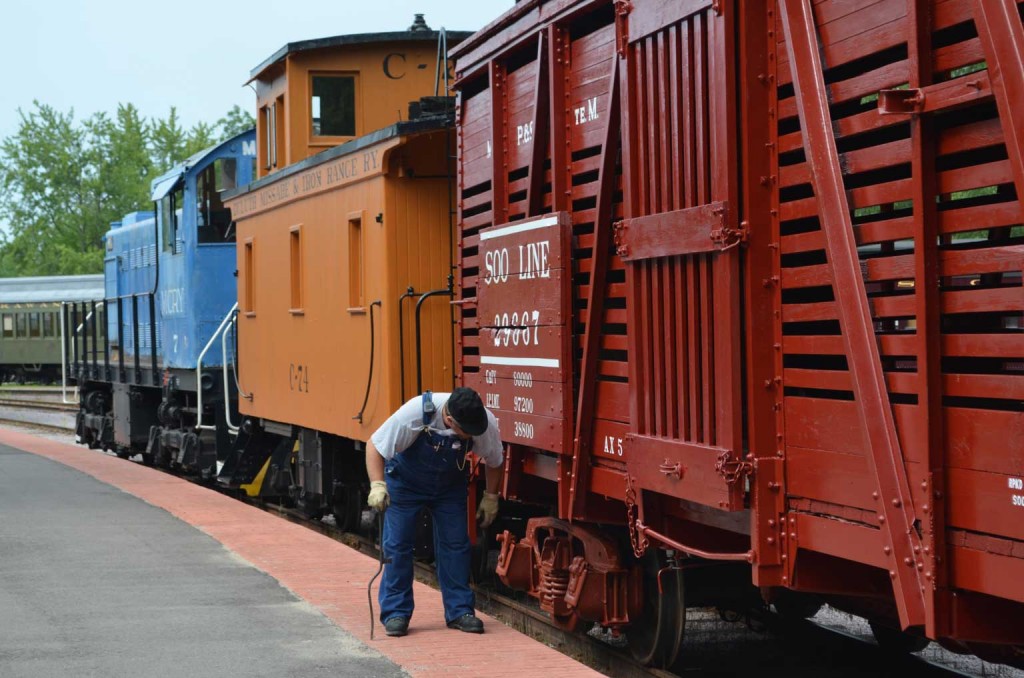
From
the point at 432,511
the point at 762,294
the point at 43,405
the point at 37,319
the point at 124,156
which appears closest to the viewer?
the point at 762,294

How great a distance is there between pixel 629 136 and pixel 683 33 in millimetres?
676

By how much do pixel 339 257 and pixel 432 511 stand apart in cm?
457

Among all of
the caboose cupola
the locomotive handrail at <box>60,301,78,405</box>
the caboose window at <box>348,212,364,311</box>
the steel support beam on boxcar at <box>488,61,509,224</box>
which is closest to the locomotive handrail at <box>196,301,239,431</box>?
the caboose cupola

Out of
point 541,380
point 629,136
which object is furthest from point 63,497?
point 629,136

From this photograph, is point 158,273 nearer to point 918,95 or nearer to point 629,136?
point 629,136

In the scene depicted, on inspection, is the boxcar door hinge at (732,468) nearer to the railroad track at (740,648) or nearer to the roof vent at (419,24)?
the railroad track at (740,648)

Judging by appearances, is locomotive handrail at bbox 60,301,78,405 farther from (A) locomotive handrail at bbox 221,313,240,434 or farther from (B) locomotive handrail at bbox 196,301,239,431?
(A) locomotive handrail at bbox 221,313,240,434

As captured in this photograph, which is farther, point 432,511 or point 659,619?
point 432,511

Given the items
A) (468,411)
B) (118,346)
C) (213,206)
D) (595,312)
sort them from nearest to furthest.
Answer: (595,312)
(468,411)
(213,206)
(118,346)

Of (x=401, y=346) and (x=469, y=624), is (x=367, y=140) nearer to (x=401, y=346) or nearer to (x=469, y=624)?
(x=401, y=346)

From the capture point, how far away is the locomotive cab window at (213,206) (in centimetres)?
1834

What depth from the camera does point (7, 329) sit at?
51.2 m

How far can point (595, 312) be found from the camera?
727 centimetres

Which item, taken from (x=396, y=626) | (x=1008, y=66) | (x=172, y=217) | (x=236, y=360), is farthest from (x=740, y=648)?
(x=172, y=217)
